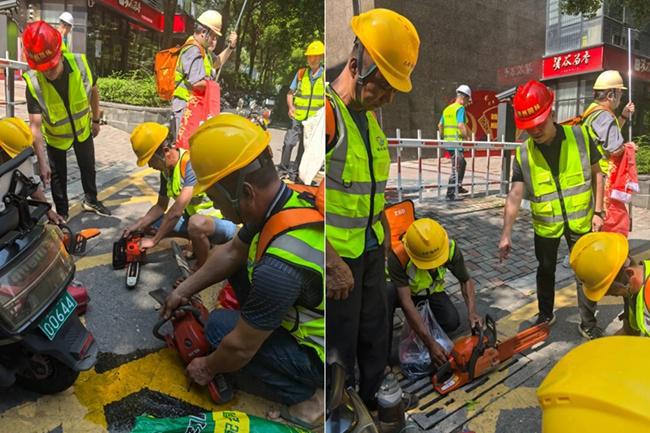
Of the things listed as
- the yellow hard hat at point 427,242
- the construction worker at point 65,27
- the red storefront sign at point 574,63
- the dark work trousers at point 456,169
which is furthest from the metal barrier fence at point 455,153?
the construction worker at point 65,27

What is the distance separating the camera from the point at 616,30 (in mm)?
1537

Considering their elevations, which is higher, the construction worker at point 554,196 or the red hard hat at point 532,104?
the red hard hat at point 532,104

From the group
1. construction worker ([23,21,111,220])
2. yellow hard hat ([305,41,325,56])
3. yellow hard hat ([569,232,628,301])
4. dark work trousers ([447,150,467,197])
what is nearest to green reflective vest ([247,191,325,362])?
yellow hard hat ([305,41,325,56])

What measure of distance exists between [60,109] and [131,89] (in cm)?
15

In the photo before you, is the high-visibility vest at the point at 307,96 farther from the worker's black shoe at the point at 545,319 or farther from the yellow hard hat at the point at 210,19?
the worker's black shoe at the point at 545,319

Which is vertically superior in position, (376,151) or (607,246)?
(376,151)

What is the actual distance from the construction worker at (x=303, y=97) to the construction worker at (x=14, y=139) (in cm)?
46

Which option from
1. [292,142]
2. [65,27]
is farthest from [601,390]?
[65,27]

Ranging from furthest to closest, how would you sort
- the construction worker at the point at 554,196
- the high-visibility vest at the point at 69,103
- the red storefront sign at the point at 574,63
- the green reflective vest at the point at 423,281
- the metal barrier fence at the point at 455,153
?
the green reflective vest at the point at 423,281, the construction worker at the point at 554,196, the red storefront sign at the point at 574,63, the metal barrier fence at the point at 455,153, the high-visibility vest at the point at 69,103

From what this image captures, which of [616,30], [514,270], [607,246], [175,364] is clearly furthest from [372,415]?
[616,30]

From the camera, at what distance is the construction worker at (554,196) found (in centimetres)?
170

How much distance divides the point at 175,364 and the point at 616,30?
146cm

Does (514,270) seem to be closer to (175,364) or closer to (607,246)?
(607,246)

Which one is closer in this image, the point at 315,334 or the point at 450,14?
the point at 315,334
